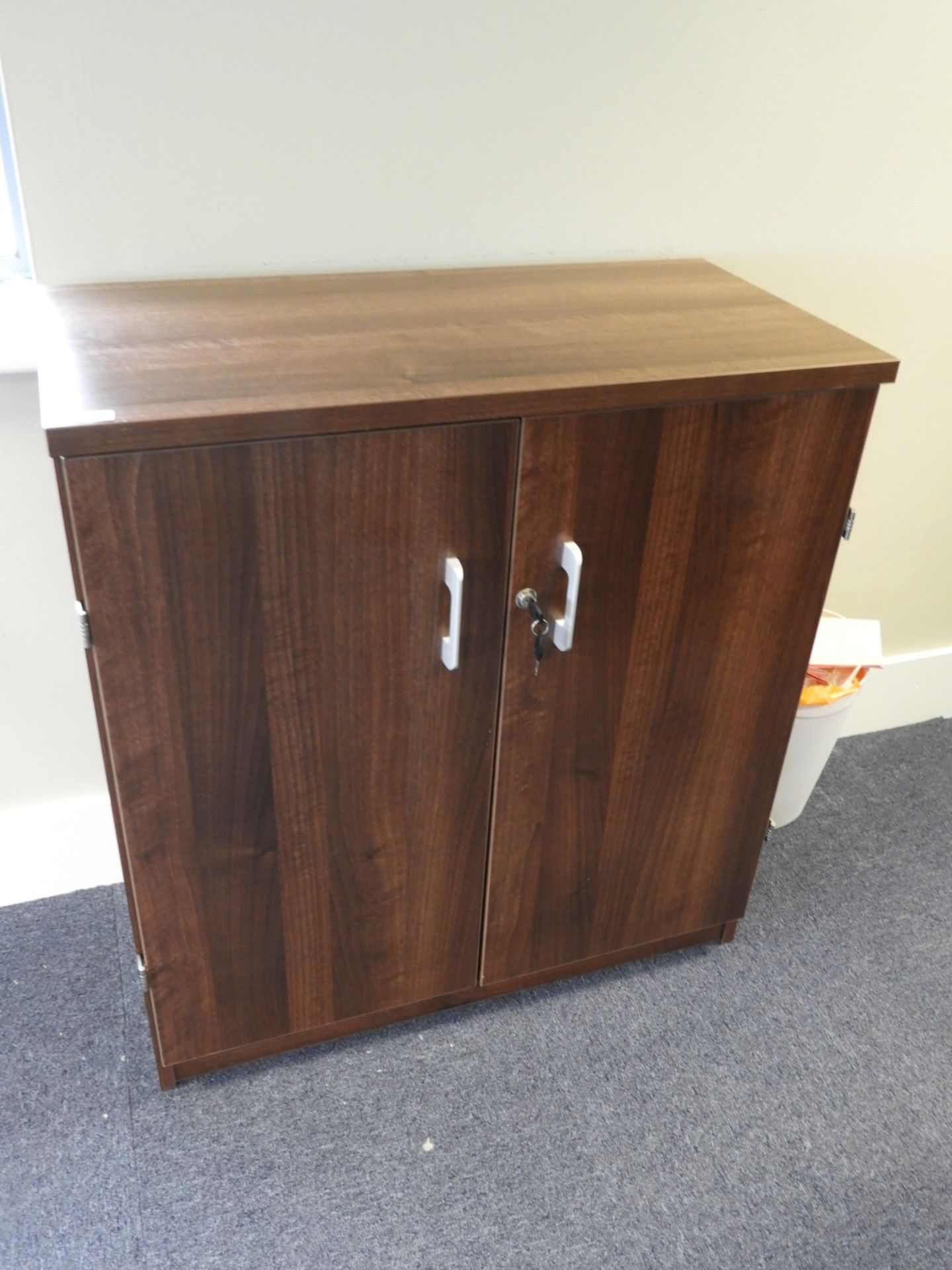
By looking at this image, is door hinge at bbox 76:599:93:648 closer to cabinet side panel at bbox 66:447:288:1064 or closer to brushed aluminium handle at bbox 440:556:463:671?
cabinet side panel at bbox 66:447:288:1064

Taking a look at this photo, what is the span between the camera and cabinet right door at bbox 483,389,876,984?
1.08m

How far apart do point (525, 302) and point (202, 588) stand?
0.52 metres

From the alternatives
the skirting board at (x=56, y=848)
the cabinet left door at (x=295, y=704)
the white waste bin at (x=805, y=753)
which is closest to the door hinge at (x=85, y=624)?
the cabinet left door at (x=295, y=704)

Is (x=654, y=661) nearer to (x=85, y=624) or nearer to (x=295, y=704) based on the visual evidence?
(x=295, y=704)

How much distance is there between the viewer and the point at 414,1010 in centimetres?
143

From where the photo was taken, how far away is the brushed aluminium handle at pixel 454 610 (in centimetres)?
105

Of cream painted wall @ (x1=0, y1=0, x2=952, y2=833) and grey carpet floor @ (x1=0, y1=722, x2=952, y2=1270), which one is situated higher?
cream painted wall @ (x1=0, y1=0, x2=952, y2=833)

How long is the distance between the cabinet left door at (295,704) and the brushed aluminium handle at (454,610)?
0.01 metres

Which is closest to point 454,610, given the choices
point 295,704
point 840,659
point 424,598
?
point 424,598

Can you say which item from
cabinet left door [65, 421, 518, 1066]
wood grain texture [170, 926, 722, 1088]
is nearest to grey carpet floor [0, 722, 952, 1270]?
wood grain texture [170, 926, 722, 1088]

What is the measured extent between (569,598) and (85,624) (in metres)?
0.47

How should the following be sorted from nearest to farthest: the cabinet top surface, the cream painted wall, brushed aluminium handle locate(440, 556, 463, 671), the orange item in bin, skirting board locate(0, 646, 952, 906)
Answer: the cabinet top surface, brushed aluminium handle locate(440, 556, 463, 671), the cream painted wall, skirting board locate(0, 646, 952, 906), the orange item in bin

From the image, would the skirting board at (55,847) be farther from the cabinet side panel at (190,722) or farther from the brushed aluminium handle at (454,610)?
the brushed aluminium handle at (454,610)

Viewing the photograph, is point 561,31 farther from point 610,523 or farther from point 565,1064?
point 565,1064
